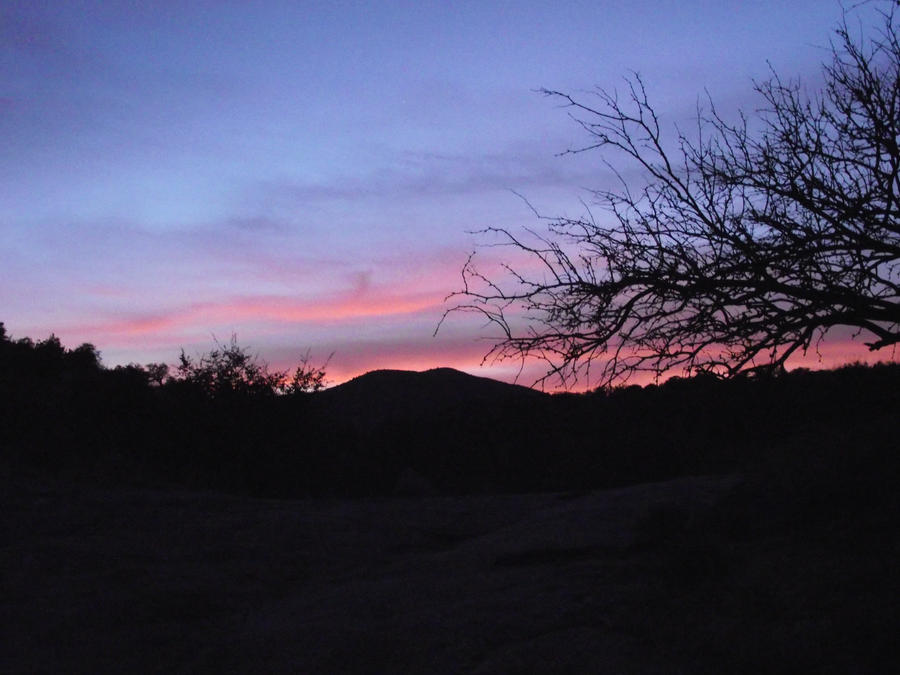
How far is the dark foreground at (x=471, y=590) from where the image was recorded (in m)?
5.52

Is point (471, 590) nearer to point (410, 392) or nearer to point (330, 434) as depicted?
point (330, 434)

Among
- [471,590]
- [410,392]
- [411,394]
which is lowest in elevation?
[471,590]

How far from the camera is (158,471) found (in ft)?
67.7

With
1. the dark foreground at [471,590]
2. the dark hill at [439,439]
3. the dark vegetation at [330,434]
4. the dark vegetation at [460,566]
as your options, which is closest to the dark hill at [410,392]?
the dark hill at [439,439]

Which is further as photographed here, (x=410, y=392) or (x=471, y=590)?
(x=410, y=392)

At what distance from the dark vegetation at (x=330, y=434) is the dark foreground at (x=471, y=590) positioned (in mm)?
7333

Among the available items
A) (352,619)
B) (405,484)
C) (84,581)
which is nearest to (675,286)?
(352,619)

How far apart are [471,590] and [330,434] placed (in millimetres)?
19722

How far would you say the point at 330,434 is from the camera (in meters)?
26.8

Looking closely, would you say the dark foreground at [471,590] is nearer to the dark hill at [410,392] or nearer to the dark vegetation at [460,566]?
the dark vegetation at [460,566]

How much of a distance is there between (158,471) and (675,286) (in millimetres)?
17149

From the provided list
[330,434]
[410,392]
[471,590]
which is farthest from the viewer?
[410,392]

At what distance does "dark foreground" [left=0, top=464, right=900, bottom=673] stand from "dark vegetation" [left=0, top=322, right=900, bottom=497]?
24.1 ft

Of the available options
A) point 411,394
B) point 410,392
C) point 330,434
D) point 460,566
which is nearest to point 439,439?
point 330,434
